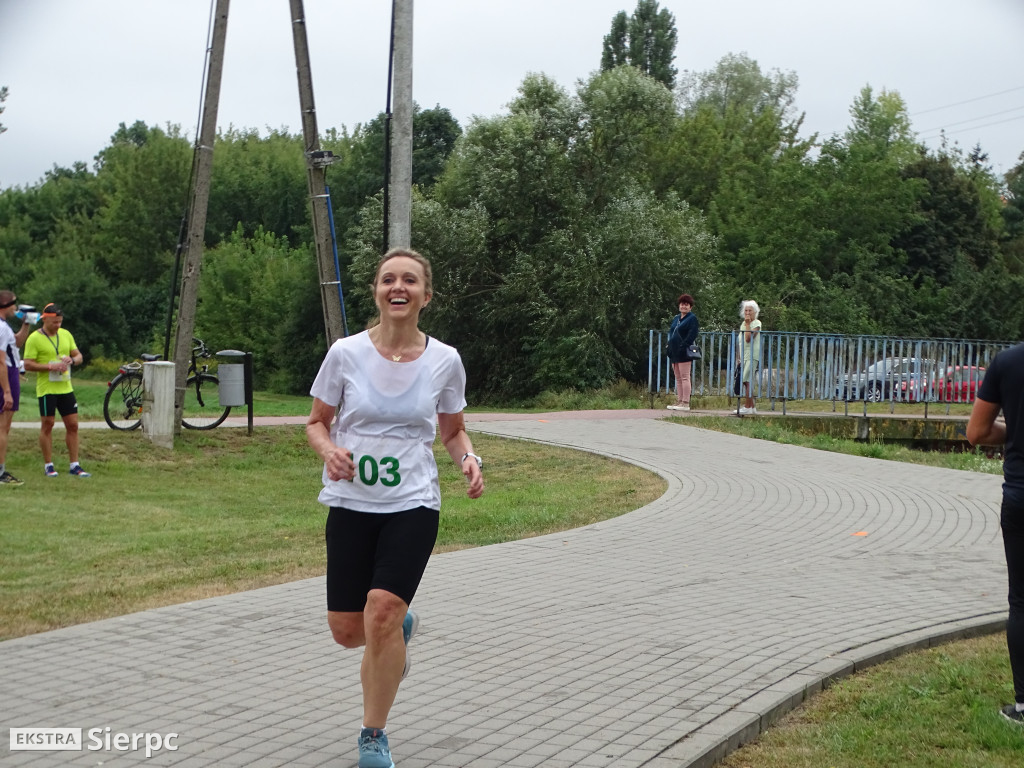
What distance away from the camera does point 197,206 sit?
52.0ft

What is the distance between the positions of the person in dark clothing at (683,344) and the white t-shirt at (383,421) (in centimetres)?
1569

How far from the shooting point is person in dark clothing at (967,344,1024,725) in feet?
16.6

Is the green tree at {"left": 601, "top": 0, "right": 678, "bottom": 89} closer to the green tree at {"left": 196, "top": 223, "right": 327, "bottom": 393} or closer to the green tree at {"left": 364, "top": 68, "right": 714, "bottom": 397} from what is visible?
the green tree at {"left": 196, "top": 223, "right": 327, "bottom": 393}

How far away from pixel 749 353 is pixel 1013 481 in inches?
599

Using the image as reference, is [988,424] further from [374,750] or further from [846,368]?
[846,368]

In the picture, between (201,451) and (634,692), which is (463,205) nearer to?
(201,451)

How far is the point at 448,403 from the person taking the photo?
4.64m

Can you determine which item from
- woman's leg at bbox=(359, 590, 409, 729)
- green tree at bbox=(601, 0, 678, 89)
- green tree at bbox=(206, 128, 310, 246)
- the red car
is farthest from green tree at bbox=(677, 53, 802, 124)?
woman's leg at bbox=(359, 590, 409, 729)

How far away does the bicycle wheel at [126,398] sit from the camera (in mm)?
16797

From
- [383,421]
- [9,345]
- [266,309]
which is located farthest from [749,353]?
[266,309]

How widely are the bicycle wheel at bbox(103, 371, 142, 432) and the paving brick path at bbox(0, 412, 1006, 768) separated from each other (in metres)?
8.99

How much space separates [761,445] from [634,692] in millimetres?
11656

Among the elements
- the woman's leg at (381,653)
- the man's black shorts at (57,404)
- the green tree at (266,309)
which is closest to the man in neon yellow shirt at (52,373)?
the man's black shorts at (57,404)

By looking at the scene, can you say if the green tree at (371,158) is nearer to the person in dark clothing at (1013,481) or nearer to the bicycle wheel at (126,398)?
the bicycle wheel at (126,398)
